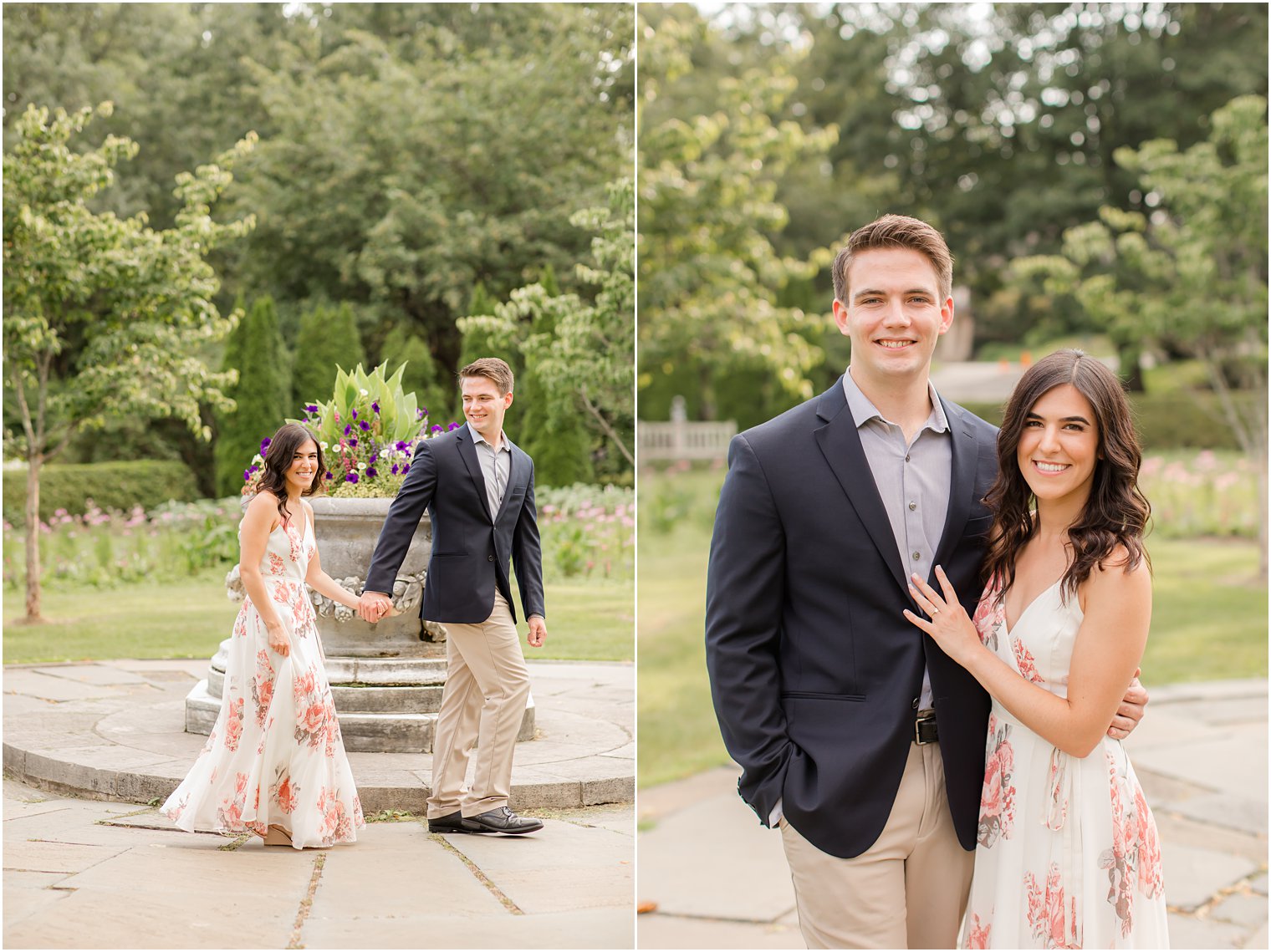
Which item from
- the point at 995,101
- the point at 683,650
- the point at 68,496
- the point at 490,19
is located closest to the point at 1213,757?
the point at 683,650

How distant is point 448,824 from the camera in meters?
3.24

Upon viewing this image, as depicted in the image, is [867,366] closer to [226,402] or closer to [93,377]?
[226,402]

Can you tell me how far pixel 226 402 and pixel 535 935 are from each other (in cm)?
162

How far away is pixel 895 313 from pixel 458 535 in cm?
157

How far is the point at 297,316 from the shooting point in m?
3.39

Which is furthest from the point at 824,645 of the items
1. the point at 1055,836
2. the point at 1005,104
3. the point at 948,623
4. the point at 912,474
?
the point at 1005,104

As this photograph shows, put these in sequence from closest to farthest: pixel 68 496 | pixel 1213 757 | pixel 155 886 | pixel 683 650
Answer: pixel 155 886 → pixel 68 496 → pixel 1213 757 → pixel 683 650

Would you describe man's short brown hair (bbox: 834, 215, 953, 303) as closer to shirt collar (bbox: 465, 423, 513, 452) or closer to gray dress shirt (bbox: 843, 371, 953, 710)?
A: gray dress shirt (bbox: 843, 371, 953, 710)

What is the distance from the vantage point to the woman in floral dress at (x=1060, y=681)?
220 centimetres

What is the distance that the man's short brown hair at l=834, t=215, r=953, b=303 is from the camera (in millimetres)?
2252

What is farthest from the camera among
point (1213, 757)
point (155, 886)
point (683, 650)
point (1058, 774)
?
point (683, 650)

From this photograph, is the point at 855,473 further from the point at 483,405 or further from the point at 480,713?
the point at 480,713

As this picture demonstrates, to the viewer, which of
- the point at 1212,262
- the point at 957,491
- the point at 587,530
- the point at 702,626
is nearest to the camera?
the point at 957,491

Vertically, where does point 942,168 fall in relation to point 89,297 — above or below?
above
